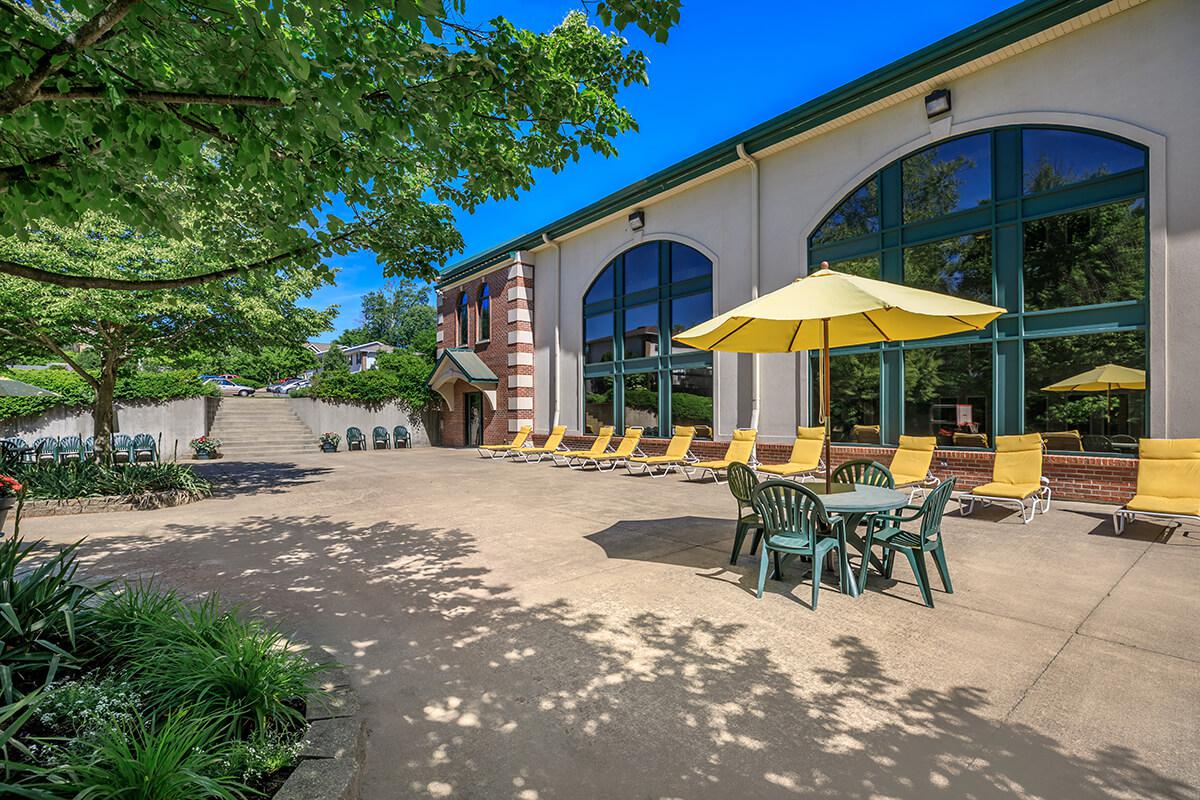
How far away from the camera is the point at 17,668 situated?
2.66 metres

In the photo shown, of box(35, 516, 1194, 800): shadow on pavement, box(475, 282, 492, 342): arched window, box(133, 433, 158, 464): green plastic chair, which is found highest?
box(475, 282, 492, 342): arched window

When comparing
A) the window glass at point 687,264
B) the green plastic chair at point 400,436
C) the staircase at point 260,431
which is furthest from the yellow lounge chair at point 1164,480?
the green plastic chair at point 400,436

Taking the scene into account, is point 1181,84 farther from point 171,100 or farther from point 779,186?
point 171,100

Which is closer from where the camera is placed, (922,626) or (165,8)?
(165,8)

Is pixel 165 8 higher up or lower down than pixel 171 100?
higher up

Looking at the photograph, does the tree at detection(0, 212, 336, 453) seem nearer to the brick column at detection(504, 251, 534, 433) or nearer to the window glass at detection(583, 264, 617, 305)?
the brick column at detection(504, 251, 534, 433)

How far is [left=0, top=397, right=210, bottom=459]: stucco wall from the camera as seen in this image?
58.7 feet

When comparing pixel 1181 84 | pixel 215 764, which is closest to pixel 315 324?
pixel 215 764

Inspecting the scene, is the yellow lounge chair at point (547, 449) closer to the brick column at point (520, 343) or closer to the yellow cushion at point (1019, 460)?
the brick column at point (520, 343)

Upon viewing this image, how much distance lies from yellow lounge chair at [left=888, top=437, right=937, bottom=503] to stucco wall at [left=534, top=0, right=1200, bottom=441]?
253 centimetres

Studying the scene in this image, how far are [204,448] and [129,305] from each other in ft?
37.9

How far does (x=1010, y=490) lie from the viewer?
24.5 feet

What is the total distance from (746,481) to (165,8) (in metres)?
5.43

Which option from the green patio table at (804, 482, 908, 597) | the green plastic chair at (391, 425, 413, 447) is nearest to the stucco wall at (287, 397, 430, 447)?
the green plastic chair at (391, 425, 413, 447)
